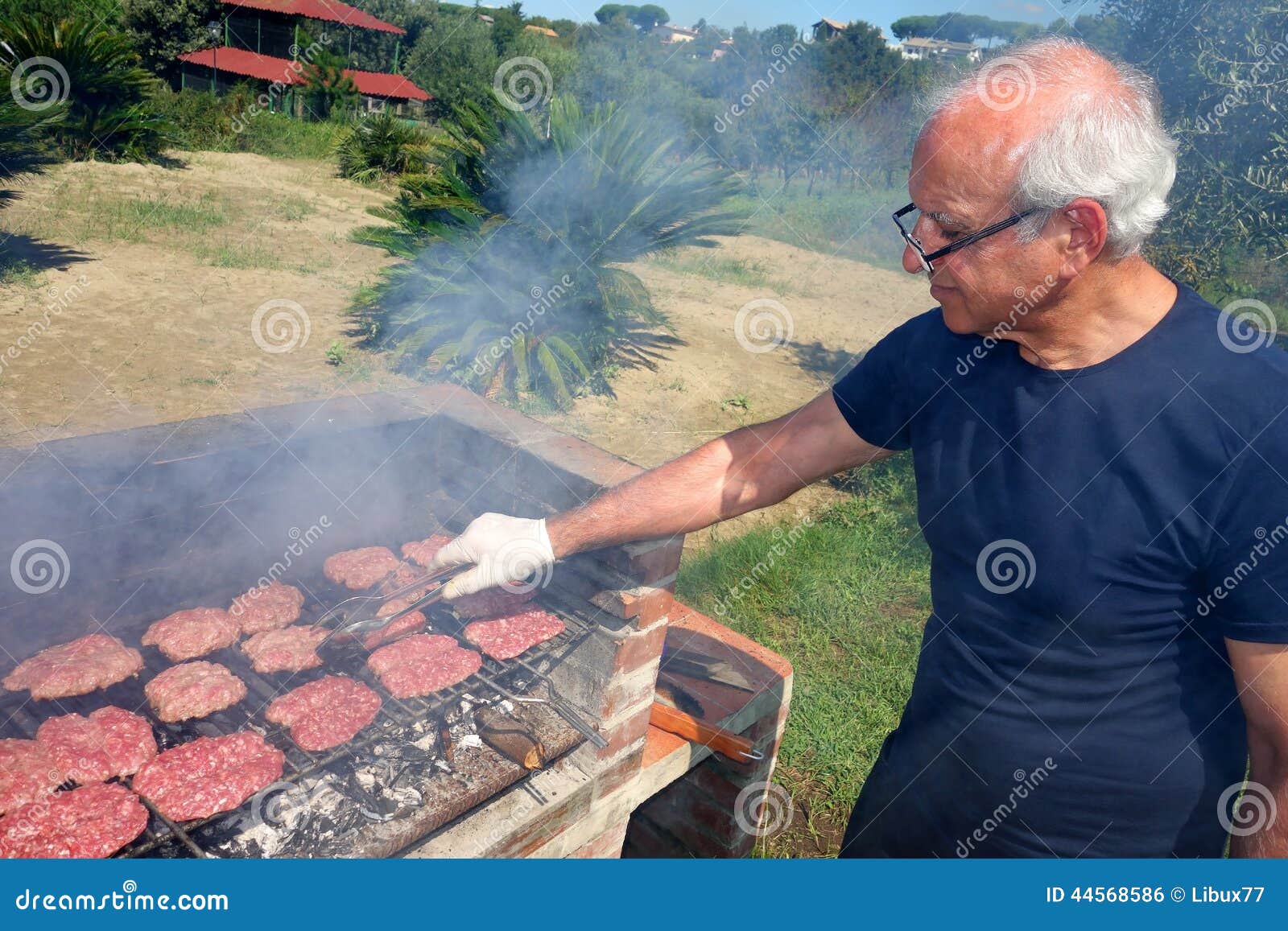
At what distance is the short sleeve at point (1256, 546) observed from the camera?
1585 mm

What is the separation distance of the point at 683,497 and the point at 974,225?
1138 millimetres

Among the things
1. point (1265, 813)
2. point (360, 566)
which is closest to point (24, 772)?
point (360, 566)

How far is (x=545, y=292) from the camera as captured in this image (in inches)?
349

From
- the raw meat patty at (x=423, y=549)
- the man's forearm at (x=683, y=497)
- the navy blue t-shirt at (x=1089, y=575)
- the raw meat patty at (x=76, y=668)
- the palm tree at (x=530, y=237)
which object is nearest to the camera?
the navy blue t-shirt at (x=1089, y=575)

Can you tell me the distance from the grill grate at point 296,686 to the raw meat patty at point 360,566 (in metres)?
0.06

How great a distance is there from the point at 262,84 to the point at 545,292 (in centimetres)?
2188

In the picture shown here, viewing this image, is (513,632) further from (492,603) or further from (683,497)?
(683,497)

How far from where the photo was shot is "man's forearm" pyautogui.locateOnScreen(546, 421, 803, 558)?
2.59 meters

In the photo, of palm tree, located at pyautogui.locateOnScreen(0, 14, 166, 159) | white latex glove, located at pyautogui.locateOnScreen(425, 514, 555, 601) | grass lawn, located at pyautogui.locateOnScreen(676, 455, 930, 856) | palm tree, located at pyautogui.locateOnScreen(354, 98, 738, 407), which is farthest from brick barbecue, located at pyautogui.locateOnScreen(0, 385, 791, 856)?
palm tree, located at pyautogui.locateOnScreen(0, 14, 166, 159)

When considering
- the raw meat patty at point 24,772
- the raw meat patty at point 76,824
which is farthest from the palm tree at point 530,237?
the raw meat patty at point 76,824

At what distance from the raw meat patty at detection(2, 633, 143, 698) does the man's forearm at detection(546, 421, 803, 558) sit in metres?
1.38

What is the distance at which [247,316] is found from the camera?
9898 mm

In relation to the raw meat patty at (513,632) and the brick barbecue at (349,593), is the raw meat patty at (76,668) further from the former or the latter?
the raw meat patty at (513,632)

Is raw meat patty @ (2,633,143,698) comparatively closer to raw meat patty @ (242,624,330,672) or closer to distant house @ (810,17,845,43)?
raw meat patty @ (242,624,330,672)
